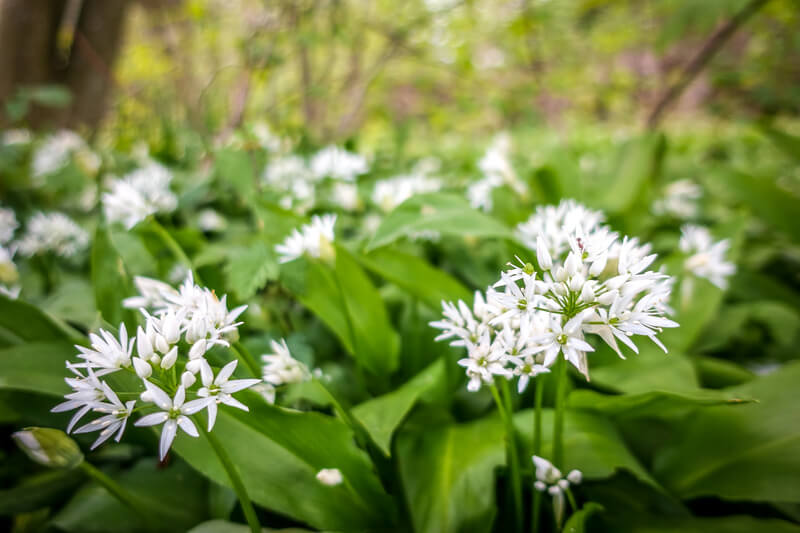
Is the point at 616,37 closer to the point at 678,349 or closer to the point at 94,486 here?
the point at 678,349

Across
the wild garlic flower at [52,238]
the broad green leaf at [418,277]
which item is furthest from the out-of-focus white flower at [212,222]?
the broad green leaf at [418,277]

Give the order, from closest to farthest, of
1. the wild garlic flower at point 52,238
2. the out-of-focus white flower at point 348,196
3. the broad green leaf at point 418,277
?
1. the broad green leaf at point 418,277
2. the wild garlic flower at point 52,238
3. the out-of-focus white flower at point 348,196

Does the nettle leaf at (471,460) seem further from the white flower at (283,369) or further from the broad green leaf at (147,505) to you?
the broad green leaf at (147,505)

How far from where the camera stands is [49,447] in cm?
70

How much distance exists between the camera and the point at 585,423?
3.28 feet

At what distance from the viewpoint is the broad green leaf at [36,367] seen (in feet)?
3.10

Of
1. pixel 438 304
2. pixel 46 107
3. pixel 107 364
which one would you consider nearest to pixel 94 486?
pixel 107 364

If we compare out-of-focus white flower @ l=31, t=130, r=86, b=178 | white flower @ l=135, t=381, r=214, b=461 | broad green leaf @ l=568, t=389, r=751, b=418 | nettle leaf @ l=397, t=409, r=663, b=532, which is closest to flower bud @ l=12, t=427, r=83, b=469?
white flower @ l=135, t=381, r=214, b=461

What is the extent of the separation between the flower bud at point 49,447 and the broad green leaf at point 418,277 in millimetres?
699

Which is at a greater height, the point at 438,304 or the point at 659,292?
the point at 659,292

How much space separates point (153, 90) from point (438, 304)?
4.29 meters

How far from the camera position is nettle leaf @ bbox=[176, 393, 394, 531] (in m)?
0.85

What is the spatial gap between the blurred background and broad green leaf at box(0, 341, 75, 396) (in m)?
1.42

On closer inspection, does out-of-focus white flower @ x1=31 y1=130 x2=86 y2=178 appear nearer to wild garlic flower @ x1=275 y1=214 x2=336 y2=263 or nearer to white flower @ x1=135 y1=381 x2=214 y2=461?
wild garlic flower @ x1=275 y1=214 x2=336 y2=263
